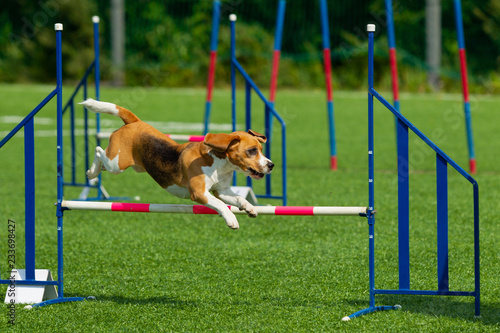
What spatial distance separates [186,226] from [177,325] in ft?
10.4

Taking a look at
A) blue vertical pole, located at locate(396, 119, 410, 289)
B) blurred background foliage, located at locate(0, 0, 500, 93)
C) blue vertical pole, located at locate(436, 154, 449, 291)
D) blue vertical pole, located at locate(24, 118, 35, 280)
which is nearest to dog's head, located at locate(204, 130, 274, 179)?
blue vertical pole, located at locate(396, 119, 410, 289)

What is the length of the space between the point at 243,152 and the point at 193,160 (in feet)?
1.04

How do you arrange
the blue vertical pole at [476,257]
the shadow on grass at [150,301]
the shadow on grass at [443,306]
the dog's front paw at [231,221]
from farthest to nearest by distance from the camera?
the shadow on grass at [150,301]
the shadow on grass at [443,306]
the blue vertical pole at [476,257]
the dog's front paw at [231,221]

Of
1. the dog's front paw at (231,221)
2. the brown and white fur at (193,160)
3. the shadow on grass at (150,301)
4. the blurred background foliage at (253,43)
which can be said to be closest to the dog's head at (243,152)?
the brown and white fur at (193,160)

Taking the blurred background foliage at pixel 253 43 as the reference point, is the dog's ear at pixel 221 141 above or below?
below

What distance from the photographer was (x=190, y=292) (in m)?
5.67

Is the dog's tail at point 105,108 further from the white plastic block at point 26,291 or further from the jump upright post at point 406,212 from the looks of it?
the jump upright post at point 406,212

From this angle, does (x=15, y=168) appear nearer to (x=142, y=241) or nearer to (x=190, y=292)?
(x=142, y=241)

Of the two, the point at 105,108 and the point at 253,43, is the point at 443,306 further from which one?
the point at 253,43

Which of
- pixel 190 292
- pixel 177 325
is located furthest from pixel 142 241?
pixel 177 325

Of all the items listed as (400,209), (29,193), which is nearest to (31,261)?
(29,193)

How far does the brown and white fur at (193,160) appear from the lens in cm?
462

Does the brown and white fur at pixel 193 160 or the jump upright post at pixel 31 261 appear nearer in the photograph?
the brown and white fur at pixel 193 160

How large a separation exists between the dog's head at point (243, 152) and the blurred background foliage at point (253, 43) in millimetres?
19543
